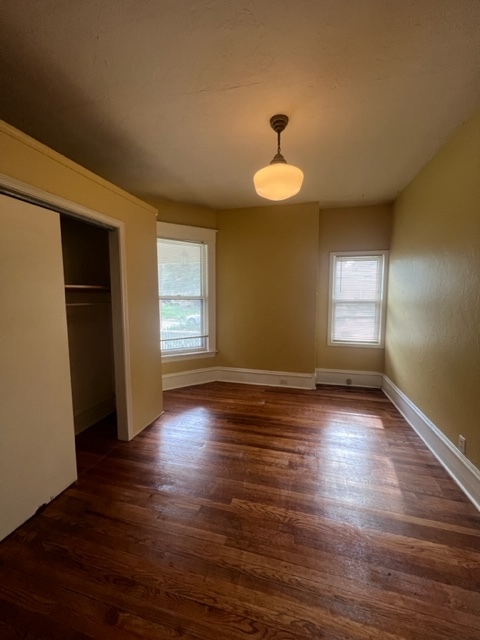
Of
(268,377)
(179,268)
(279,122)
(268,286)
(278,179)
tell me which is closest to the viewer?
(278,179)

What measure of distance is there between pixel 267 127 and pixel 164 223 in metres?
1.96

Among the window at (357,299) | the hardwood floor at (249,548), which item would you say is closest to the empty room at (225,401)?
the hardwood floor at (249,548)

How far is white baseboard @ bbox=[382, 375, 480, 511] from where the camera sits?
172 centimetres

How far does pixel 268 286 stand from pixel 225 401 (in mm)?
1755

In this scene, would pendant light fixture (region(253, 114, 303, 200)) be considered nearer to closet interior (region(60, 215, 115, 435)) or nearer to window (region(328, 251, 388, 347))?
closet interior (region(60, 215, 115, 435))

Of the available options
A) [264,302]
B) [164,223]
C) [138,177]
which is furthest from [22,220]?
[264,302]

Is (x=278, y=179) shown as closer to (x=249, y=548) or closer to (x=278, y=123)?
(x=278, y=123)

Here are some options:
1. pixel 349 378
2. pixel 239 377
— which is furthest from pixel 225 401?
pixel 349 378

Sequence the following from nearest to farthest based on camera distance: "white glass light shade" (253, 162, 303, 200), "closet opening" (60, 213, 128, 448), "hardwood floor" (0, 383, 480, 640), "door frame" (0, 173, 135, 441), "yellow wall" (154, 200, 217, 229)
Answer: "hardwood floor" (0, 383, 480, 640) < "white glass light shade" (253, 162, 303, 200) < "door frame" (0, 173, 135, 441) < "closet opening" (60, 213, 128, 448) < "yellow wall" (154, 200, 217, 229)

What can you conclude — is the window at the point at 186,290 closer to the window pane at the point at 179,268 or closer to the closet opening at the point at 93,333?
the window pane at the point at 179,268

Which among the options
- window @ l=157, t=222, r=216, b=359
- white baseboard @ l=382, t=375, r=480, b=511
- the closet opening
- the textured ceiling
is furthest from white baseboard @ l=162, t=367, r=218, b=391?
the textured ceiling

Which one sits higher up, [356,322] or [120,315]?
[120,315]

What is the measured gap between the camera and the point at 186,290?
3.80 meters

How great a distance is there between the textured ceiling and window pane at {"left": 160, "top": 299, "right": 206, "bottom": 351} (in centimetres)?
183
